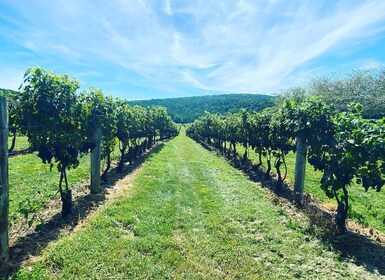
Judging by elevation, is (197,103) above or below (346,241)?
above

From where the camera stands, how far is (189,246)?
621 cm

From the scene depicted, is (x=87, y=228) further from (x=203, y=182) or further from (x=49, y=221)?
(x=203, y=182)

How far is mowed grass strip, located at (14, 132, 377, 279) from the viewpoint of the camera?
520 cm

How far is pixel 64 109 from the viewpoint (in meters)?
7.34

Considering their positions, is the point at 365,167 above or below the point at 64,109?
below

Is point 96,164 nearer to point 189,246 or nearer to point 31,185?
point 31,185

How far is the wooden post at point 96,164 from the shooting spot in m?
10.6

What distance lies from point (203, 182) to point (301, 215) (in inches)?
208

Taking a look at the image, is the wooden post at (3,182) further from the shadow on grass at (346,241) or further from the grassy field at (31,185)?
the shadow on grass at (346,241)

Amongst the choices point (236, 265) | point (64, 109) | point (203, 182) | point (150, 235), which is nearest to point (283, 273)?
point (236, 265)

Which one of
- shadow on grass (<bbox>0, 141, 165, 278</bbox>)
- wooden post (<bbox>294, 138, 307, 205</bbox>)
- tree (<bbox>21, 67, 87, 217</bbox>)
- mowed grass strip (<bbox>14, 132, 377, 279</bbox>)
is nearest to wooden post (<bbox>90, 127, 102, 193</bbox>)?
shadow on grass (<bbox>0, 141, 165, 278</bbox>)

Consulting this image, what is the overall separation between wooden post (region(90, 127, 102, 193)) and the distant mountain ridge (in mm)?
111215

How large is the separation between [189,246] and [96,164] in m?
5.88

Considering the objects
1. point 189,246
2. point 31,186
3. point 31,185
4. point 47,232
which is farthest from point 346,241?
point 31,185
